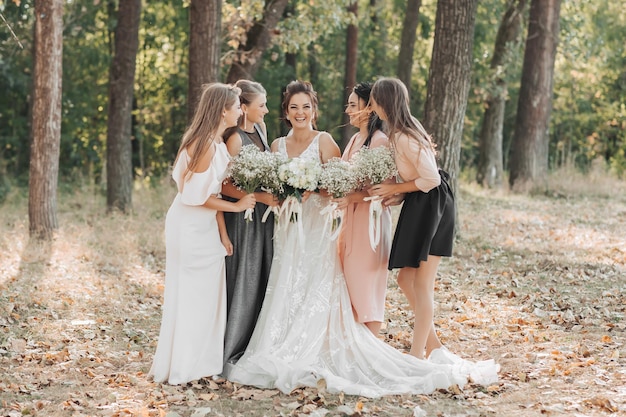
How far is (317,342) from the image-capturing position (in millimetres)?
6625

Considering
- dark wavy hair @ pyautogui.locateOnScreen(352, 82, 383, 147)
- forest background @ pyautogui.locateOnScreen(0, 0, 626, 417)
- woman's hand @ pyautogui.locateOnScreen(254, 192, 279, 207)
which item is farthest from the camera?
dark wavy hair @ pyautogui.locateOnScreen(352, 82, 383, 147)

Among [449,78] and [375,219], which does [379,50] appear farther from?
[375,219]

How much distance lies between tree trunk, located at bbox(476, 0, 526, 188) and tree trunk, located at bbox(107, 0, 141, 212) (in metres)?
9.91

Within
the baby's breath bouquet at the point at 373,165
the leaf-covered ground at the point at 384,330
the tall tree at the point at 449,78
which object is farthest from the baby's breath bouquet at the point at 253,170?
the tall tree at the point at 449,78

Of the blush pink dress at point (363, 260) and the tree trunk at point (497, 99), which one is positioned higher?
the tree trunk at point (497, 99)

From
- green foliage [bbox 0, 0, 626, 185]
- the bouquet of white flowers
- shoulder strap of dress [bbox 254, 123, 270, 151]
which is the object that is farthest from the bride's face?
green foliage [bbox 0, 0, 626, 185]

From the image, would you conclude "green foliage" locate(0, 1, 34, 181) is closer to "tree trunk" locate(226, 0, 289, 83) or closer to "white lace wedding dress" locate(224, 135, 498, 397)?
"tree trunk" locate(226, 0, 289, 83)

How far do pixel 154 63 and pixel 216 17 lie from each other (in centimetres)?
1669

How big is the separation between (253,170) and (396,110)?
120cm

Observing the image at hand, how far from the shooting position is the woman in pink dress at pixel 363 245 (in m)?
6.79

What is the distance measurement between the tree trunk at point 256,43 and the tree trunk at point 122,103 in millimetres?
2015

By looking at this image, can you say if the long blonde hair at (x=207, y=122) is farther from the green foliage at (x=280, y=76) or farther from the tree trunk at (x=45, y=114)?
the green foliage at (x=280, y=76)

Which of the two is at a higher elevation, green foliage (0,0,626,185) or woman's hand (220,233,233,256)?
green foliage (0,0,626,185)

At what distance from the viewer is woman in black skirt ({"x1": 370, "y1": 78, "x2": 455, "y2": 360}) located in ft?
21.4
